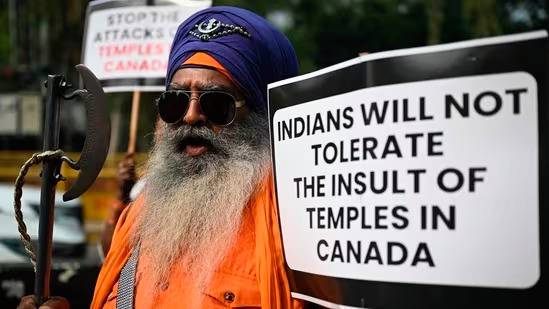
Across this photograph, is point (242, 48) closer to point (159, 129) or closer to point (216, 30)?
point (216, 30)

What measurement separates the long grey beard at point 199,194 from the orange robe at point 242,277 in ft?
0.12

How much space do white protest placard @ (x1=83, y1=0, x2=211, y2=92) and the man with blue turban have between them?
6.51 ft

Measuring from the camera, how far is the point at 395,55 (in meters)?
1.87

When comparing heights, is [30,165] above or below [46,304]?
above

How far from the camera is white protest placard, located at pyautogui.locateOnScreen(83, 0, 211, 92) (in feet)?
16.1

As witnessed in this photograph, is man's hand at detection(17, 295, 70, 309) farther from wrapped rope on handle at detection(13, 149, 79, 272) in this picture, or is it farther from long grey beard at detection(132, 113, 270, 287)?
long grey beard at detection(132, 113, 270, 287)

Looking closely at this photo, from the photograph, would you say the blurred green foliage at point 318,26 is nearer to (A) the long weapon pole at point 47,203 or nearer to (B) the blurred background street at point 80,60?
(B) the blurred background street at point 80,60

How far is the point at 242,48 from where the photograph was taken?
2781 millimetres

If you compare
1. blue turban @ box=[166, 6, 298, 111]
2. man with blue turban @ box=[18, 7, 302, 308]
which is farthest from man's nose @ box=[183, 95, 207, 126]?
blue turban @ box=[166, 6, 298, 111]

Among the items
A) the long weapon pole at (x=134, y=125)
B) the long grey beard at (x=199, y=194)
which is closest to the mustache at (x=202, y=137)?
the long grey beard at (x=199, y=194)

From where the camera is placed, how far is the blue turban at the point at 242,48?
9.09 ft

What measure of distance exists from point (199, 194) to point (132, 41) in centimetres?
248

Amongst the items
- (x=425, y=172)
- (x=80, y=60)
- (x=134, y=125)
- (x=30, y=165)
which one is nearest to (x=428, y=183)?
(x=425, y=172)

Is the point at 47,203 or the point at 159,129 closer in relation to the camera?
the point at 47,203
